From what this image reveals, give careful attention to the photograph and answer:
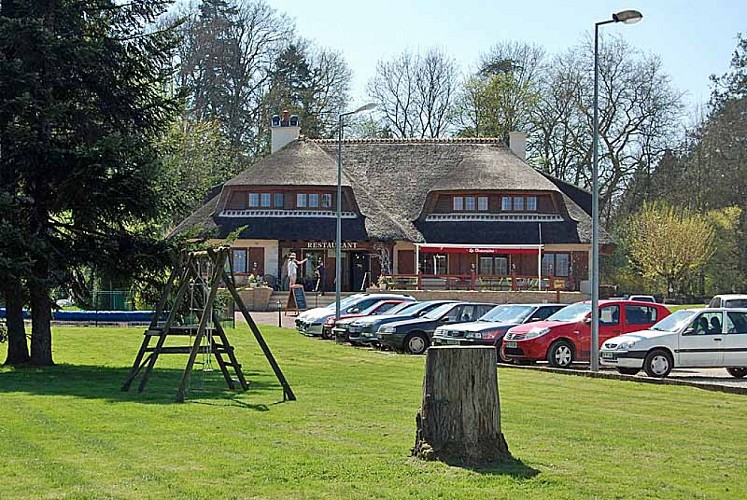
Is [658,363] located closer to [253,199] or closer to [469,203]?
[253,199]

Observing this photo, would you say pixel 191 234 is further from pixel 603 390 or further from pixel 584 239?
pixel 584 239

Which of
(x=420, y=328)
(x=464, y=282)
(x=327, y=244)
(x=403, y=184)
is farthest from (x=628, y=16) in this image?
(x=403, y=184)

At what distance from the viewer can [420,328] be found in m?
31.8

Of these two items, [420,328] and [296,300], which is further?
[296,300]

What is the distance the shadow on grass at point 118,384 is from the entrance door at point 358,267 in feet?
130

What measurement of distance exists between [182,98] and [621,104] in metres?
53.9

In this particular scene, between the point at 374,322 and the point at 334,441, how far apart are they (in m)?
21.2

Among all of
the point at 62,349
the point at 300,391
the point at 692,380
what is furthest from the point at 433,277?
the point at 300,391

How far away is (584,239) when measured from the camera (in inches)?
2515

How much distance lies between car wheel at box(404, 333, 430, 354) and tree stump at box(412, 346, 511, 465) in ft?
67.2

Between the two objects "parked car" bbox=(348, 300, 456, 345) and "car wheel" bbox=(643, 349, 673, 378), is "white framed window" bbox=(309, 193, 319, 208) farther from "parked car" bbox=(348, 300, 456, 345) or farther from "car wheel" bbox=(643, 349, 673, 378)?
"car wheel" bbox=(643, 349, 673, 378)

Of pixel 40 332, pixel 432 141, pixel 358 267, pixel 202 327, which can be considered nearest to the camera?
pixel 202 327

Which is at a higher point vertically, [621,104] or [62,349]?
[621,104]

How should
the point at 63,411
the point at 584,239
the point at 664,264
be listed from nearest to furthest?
the point at 63,411
the point at 584,239
the point at 664,264
